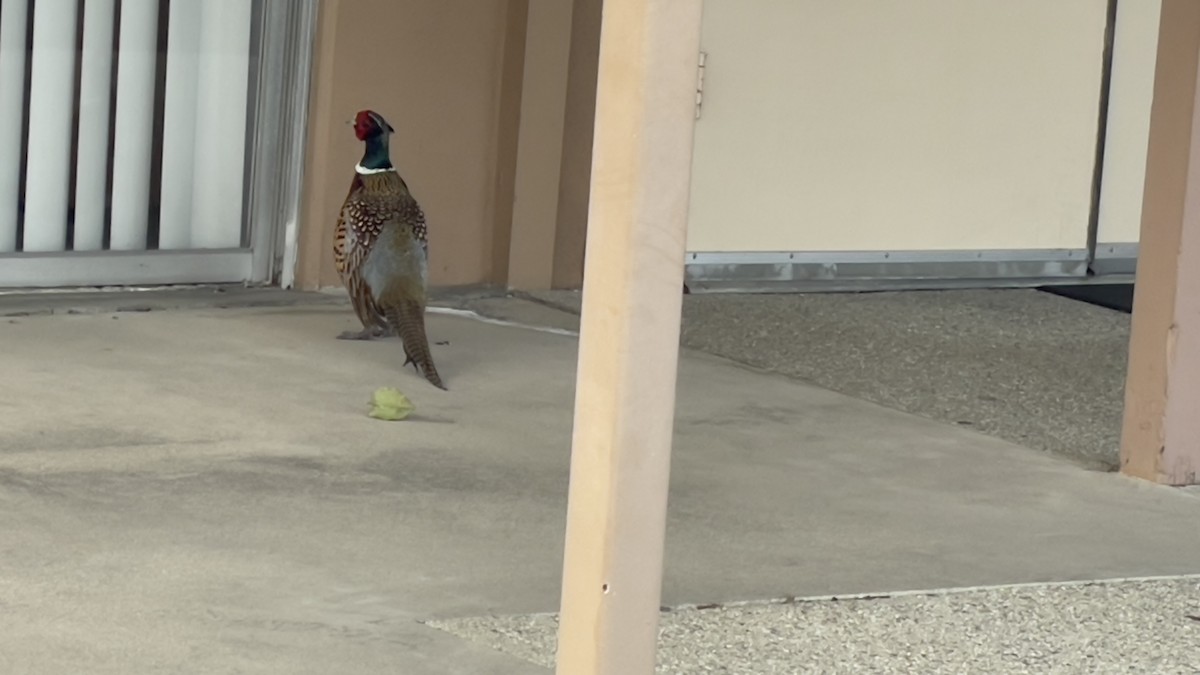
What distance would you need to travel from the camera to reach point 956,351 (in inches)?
328

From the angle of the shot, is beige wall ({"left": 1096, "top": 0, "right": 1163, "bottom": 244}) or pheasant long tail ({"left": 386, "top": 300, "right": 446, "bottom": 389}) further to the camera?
beige wall ({"left": 1096, "top": 0, "right": 1163, "bottom": 244})

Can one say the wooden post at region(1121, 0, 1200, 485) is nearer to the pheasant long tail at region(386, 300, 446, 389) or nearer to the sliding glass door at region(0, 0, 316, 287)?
the pheasant long tail at region(386, 300, 446, 389)

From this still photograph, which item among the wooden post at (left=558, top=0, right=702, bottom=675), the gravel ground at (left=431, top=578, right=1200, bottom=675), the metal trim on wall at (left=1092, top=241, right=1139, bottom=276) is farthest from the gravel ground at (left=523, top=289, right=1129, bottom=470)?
the wooden post at (left=558, top=0, right=702, bottom=675)

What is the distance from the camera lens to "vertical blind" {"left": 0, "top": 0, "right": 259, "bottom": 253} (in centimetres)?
785

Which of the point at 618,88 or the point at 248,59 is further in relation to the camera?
the point at 248,59

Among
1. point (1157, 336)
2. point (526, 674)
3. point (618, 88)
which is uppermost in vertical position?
point (618, 88)

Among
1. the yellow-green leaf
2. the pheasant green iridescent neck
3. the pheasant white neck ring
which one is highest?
the pheasant green iridescent neck

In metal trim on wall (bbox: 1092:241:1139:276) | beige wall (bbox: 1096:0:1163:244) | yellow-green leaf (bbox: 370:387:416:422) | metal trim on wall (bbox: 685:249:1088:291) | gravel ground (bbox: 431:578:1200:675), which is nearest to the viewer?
gravel ground (bbox: 431:578:1200:675)

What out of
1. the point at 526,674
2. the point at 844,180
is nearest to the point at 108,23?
the point at 844,180

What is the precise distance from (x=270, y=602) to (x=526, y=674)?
0.67m

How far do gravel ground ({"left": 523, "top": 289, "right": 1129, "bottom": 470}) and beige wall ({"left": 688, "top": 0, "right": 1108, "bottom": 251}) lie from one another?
1.21 ft

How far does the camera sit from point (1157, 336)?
6.23 meters

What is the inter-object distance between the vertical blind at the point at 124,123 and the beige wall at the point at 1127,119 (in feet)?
14.5

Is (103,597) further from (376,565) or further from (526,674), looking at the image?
(526,674)
